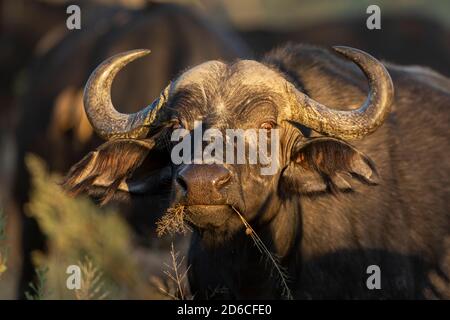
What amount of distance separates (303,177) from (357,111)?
458mm

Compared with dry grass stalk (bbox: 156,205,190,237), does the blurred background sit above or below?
above

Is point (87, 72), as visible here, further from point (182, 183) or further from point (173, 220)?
point (182, 183)

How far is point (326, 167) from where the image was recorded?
17.7 feet

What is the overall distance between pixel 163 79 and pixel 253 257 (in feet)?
14.0

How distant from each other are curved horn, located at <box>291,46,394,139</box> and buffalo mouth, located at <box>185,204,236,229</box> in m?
0.70

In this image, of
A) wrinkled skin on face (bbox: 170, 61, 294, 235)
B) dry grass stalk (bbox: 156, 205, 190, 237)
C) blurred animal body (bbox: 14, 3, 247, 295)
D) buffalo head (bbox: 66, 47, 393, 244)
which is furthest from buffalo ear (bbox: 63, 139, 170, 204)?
blurred animal body (bbox: 14, 3, 247, 295)

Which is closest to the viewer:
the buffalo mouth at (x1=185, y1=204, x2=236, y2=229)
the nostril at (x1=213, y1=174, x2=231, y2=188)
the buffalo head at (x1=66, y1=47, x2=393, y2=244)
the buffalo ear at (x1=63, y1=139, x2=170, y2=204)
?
the nostril at (x1=213, y1=174, x2=231, y2=188)

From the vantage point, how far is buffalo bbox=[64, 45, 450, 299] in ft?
17.3

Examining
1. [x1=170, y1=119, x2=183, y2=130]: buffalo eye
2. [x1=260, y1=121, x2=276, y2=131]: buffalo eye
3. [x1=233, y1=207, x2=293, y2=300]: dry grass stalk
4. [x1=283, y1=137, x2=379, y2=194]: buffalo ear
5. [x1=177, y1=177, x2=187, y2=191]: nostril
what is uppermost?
[x1=170, y1=119, x2=183, y2=130]: buffalo eye

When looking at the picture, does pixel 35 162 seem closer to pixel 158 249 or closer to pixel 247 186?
pixel 158 249

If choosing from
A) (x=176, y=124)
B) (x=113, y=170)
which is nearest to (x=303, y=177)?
(x=176, y=124)

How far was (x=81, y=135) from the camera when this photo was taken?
384 inches

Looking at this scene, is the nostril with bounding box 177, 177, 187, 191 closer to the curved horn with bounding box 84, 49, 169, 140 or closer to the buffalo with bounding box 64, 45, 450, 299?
the buffalo with bounding box 64, 45, 450, 299

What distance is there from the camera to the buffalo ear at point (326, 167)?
526 cm
